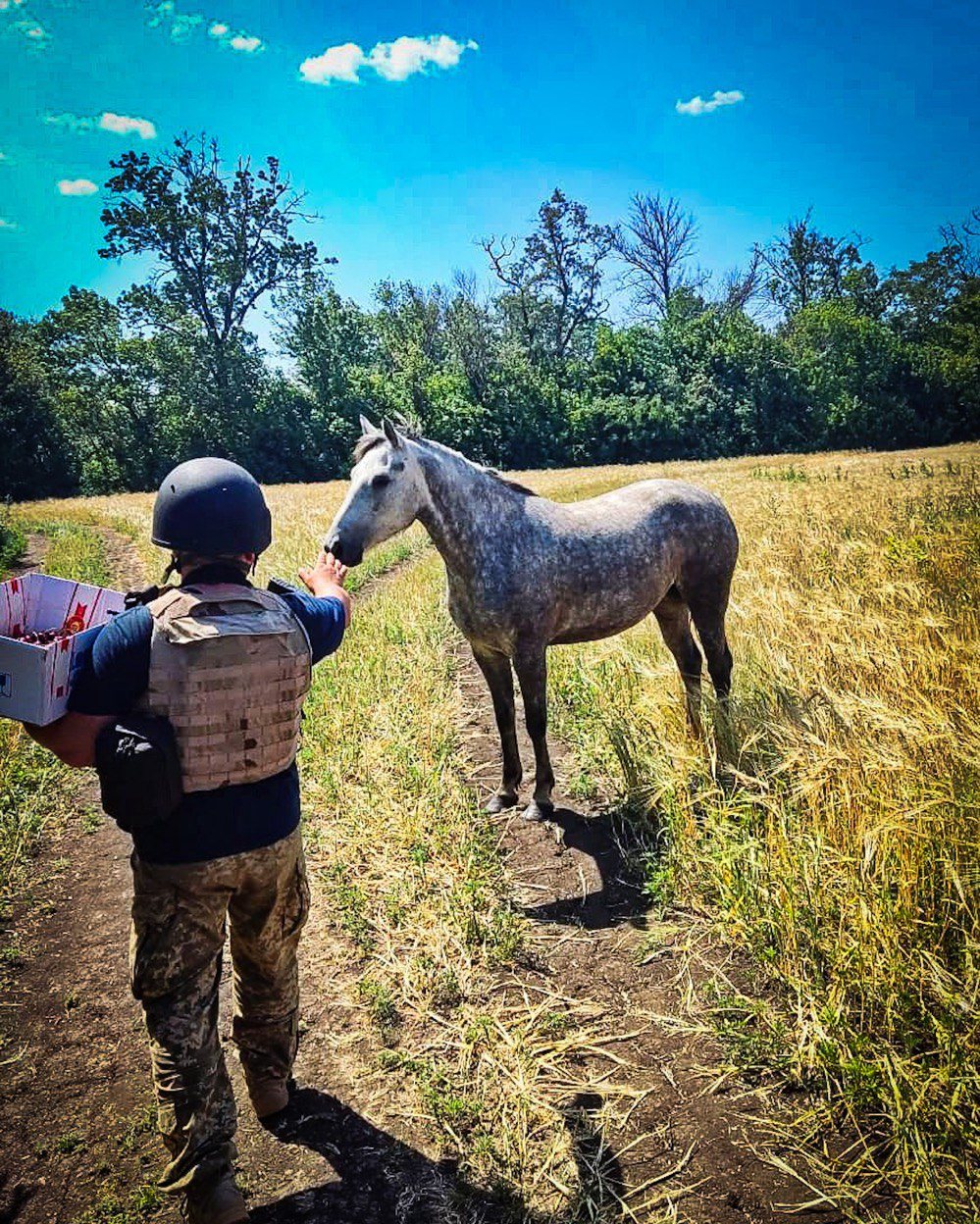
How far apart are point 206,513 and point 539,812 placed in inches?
133

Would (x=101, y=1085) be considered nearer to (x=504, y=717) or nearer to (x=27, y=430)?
(x=504, y=717)

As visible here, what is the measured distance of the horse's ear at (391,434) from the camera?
4.10 m

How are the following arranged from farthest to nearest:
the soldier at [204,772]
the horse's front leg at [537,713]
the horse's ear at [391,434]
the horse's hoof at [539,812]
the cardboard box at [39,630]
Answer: the horse's hoof at [539,812] → the horse's front leg at [537,713] → the horse's ear at [391,434] → the soldier at [204,772] → the cardboard box at [39,630]

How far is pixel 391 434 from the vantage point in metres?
4.18

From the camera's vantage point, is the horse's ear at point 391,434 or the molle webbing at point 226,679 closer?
the molle webbing at point 226,679

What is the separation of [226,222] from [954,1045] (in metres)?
54.0

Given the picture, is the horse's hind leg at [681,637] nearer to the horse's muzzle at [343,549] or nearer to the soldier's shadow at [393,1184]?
the horse's muzzle at [343,549]

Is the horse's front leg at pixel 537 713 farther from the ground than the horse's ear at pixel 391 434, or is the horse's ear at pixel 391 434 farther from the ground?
the horse's ear at pixel 391 434

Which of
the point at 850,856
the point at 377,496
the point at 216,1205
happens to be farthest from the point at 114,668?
the point at 850,856

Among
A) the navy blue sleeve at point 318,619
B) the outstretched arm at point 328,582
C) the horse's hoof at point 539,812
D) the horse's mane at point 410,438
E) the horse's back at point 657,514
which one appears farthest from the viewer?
the horse's back at point 657,514

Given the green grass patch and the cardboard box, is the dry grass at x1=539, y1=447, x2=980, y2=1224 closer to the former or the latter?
the cardboard box

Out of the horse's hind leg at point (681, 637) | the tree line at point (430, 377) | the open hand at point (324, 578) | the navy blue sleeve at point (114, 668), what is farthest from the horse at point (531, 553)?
the tree line at point (430, 377)

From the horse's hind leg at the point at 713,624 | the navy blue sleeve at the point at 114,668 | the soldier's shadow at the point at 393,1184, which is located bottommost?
the soldier's shadow at the point at 393,1184

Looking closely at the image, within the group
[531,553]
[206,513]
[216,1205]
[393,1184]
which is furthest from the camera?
[531,553]
